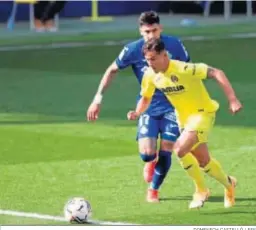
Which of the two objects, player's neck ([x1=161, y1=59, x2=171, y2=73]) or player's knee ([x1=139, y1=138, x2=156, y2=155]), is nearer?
player's neck ([x1=161, y1=59, x2=171, y2=73])

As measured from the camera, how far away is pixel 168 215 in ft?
37.8

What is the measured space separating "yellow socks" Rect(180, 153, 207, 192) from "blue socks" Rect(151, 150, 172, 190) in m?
0.41

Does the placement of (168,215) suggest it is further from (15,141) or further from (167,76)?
(15,141)

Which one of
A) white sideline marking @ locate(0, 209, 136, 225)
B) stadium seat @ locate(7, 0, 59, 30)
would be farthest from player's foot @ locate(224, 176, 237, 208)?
stadium seat @ locate(7, 0, 59, 30)

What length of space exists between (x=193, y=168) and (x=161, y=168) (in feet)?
1.65

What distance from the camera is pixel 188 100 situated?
38.4ft

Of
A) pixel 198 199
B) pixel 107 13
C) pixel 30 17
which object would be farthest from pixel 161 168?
pixel 107 13

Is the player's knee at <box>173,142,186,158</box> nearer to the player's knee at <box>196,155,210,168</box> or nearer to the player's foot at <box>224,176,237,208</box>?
the player's knee at <box>196,155,210,168</box>

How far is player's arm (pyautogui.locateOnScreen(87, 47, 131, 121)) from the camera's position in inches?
474

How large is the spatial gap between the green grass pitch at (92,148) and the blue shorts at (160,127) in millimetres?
613

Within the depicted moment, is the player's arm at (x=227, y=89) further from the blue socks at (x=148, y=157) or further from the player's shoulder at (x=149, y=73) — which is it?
the blue socks at (x=148, y=157)

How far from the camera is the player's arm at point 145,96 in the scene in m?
11.9

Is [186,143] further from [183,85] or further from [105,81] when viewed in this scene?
[105,81]

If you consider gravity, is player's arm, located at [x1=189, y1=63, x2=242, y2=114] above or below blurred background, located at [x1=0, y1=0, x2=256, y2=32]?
above
